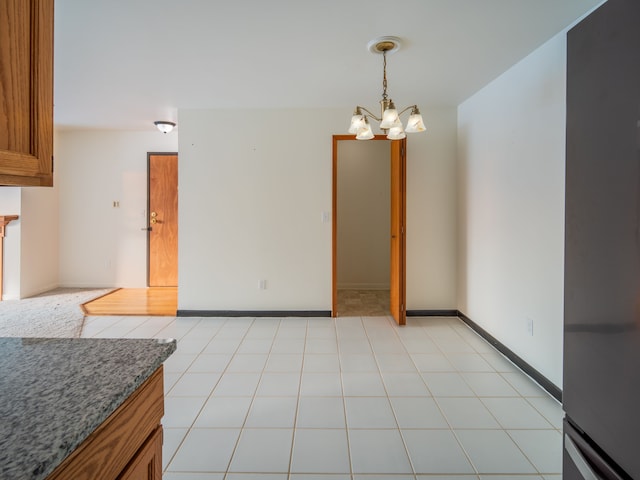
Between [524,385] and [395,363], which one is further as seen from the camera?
[395,363]

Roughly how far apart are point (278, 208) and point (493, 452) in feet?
9.98

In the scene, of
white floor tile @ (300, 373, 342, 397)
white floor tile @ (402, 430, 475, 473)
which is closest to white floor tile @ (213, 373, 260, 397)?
white floor tile @ (300, 373, 342, 397)

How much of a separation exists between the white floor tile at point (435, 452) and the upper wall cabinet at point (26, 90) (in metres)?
1.89

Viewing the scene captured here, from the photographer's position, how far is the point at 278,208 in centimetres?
412

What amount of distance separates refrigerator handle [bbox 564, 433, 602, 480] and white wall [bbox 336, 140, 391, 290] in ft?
16.0

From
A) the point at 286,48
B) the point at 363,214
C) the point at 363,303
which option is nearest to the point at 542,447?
the point at 286,48

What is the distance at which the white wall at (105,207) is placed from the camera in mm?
5445

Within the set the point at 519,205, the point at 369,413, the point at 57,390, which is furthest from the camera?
the point at 519,205

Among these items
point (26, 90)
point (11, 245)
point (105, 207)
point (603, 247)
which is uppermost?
point (105, 207)

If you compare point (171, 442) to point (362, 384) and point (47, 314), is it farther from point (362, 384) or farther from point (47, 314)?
point (47, 314)

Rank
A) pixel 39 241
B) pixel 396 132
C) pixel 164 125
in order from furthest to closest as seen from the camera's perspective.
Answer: pixel 39 241, pixel 164 125, pixel 396 132

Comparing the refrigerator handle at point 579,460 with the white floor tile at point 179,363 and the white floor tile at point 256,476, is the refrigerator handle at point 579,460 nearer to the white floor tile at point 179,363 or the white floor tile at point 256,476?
the white floor tile at point 256,476

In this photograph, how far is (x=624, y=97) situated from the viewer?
0.78 metres

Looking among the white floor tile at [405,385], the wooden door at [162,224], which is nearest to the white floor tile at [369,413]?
the white floor tile at [405,385]
